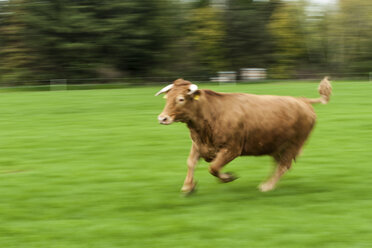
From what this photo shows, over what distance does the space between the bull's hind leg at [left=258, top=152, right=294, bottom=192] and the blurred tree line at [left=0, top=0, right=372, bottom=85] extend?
30.6 meters

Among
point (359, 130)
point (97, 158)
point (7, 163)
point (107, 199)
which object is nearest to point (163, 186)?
point (107, 199)

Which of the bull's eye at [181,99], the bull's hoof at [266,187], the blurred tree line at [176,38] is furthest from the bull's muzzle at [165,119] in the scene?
the blurred tree line at [176,38]

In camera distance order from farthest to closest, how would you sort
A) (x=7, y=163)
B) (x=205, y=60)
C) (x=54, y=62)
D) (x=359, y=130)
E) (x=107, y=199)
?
(x=205, y=60)
(x=54, y=62)
(x=359, y=130)
(x=7, y=163)
(x=107, y=199)

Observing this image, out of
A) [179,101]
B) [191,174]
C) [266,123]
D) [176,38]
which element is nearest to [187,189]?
[191,174]

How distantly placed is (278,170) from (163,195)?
5.50 feet

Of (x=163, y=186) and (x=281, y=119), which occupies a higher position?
(x=281, y=119)

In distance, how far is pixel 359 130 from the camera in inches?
541

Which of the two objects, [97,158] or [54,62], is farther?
[54,62]

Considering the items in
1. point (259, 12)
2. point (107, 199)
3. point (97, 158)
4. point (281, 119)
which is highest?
point (281, 119)

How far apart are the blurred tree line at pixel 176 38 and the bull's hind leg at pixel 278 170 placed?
30.6 metres

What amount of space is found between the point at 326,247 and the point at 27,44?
130 ft

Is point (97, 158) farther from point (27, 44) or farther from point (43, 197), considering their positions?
point (27, 44)

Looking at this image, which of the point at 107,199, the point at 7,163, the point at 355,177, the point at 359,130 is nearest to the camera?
the point at 107,199

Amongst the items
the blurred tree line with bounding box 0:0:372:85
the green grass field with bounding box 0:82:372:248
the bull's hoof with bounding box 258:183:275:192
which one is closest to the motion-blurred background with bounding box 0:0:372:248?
the green grass field with bounding box 0:82:372:248
